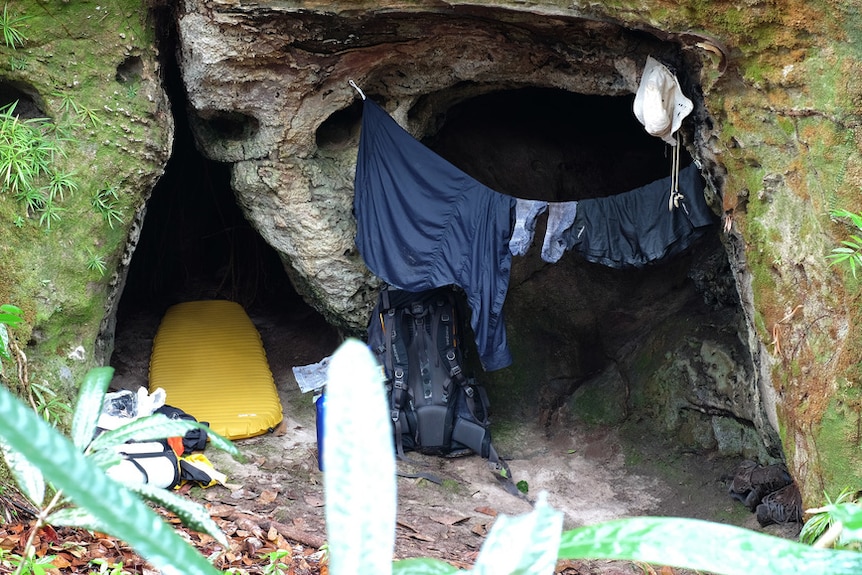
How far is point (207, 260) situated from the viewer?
777 cm

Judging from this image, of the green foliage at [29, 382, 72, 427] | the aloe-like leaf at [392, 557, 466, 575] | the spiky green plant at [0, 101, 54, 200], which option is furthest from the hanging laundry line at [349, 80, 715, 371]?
the aloe-like leaf at [392, 557, 466, 575]

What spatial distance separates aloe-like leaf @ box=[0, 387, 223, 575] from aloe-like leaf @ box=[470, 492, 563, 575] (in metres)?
0.36

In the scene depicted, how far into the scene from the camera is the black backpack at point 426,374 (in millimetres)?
5625

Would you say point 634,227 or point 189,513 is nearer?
point 189,513

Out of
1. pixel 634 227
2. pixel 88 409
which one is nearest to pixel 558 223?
pixel 634 227

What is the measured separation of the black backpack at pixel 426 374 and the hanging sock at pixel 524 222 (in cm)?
87

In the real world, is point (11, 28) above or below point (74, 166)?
above

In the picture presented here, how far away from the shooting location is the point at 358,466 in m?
0.98

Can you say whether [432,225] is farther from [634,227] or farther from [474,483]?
[474,483]

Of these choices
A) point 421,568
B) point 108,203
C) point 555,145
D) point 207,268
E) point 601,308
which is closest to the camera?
point 421,568

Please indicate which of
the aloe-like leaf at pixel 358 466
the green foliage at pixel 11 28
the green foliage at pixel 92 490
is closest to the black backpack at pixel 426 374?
the green foliage at pixel 11 28

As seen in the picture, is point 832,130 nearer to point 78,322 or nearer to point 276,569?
point 276,569

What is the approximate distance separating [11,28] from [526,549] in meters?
4.29

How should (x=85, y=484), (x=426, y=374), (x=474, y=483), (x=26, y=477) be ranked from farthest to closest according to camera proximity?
1. (x=426, y=374)
2. (x=474, y=483)
3. (x=26, y=477)
4. (x=85, y=484)
